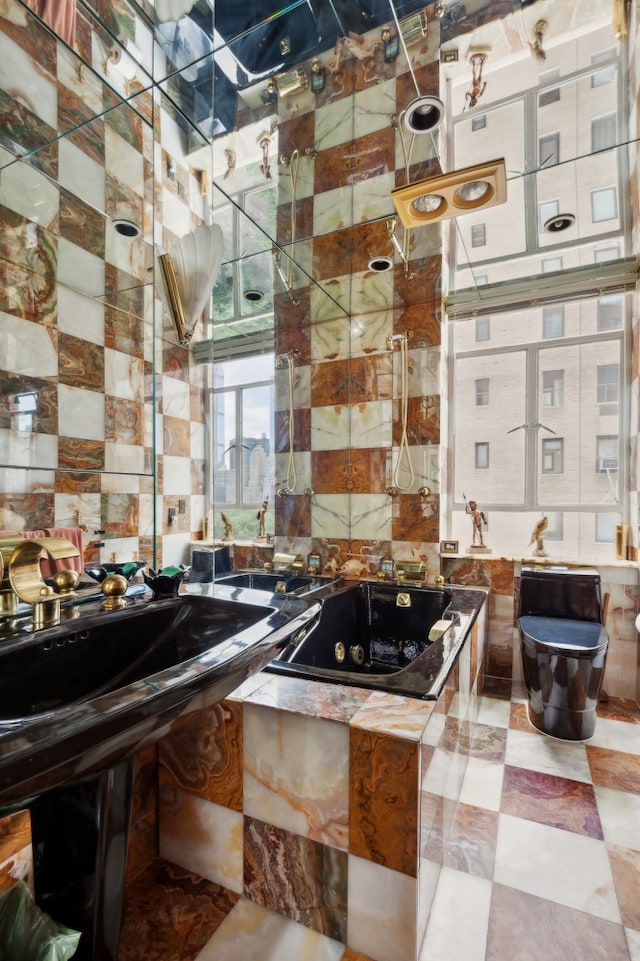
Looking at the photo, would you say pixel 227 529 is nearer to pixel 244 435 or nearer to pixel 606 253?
pixel 244 435

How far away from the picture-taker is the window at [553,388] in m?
2.73

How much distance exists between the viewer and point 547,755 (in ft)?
6.14

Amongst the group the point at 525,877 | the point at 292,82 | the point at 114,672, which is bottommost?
the point at 525,877

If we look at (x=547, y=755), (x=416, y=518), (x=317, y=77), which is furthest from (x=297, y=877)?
(x=317, y=77)

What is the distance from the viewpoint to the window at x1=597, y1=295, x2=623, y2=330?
2.60 m

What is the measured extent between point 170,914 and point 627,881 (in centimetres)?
130

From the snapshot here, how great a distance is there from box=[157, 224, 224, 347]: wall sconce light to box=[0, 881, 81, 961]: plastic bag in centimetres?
139

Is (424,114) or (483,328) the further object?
(483,328)

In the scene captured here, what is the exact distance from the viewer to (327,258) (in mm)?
2742

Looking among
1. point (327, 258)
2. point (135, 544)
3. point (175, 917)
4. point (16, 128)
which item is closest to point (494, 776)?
point (175, 917)

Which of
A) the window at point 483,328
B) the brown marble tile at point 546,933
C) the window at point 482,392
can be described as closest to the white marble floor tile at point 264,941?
the brown marble tile at point 546,933

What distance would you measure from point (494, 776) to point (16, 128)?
2.51 metres

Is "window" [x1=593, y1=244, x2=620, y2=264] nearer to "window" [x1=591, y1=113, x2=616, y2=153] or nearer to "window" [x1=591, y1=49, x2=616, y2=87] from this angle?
"window" [x1=591, y1=113, x2=616, y2=153]

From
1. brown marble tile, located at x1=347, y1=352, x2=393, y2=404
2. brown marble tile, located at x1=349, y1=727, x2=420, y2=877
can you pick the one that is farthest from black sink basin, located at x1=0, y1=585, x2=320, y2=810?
brown marble tile, located at x1=347, y1=352, x2=393, y2=404
